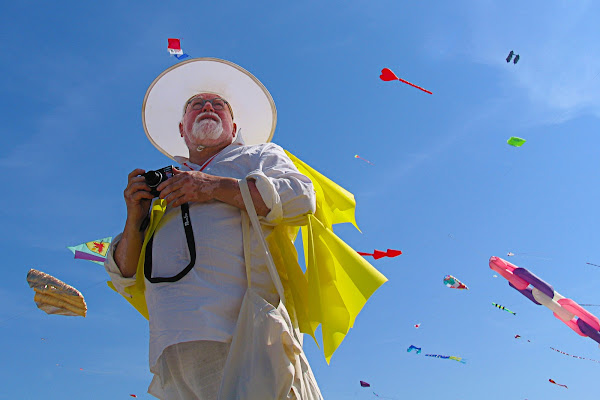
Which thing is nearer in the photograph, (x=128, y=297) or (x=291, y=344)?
(x=291, y=344)

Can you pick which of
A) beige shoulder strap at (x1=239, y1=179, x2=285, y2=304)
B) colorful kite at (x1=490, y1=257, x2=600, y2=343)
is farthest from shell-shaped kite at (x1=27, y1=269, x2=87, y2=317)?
colorful kite at (x1=490, y1=257, x2=600, y2=343)

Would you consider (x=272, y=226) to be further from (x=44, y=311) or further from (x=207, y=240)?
(x=44, y=311)

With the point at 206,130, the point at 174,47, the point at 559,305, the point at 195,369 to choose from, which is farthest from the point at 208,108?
the point at 559,305

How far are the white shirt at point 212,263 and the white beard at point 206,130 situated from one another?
416mm

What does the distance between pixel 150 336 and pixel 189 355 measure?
1.07 feet

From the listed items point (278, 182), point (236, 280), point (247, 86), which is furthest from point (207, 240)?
point (247, 86)

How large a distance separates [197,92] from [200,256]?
1959mm

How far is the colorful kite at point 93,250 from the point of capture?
579cm

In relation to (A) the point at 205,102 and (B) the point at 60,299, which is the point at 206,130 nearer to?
(A) the point at 205,102

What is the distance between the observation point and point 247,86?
475 centimetres

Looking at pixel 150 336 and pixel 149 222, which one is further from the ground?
pixel 149 222

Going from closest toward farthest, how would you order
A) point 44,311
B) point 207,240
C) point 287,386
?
point 287,386
point 207,240
point 44,311

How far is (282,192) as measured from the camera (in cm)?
346

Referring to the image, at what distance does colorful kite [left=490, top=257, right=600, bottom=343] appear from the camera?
9.97 m
